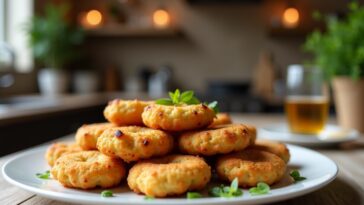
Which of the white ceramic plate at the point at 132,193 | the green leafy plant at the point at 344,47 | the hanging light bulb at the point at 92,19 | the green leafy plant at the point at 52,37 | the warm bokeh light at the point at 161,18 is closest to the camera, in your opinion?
the white ceramic plate at the point at 132,193

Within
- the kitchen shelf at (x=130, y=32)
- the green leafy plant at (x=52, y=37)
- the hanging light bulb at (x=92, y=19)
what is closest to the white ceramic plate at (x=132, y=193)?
the green leafy plant at (x=52, y=37)

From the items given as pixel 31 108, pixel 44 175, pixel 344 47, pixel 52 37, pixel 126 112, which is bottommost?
pixel 31 108

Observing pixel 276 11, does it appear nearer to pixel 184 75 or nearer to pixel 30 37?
pixel 184 75

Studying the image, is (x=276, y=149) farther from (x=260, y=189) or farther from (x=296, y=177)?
(x=260, y=189)

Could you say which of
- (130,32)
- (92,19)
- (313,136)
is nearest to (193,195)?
(313,136)

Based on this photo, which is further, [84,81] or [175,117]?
[84,81]

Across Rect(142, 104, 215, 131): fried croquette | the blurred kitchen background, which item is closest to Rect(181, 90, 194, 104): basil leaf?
Rect(142, 104, 215, 131): fried croquette

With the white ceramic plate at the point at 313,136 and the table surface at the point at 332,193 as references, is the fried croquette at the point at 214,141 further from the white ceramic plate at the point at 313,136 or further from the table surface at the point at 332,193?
the white ceramic plate at the point at 313,136
